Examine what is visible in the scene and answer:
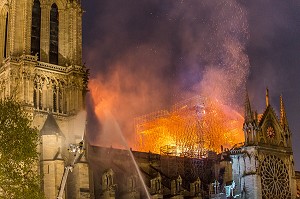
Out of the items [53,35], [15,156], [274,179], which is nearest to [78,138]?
[53,35]

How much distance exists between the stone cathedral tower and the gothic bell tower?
2162cm

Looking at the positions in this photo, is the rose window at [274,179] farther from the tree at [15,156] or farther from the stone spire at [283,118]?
the tree at [15,156]

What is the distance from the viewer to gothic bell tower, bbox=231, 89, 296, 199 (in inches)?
3027

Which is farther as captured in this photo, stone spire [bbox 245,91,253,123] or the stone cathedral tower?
stone spire [bbox 245,91,253,123]

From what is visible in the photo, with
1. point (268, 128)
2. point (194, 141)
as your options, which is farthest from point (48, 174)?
point (194, 141)

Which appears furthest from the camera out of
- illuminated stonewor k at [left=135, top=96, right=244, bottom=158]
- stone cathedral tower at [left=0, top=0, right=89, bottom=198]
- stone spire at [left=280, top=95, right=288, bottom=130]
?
illuminated stonewor k at [left=135, top=96, right=244, bottom=158]

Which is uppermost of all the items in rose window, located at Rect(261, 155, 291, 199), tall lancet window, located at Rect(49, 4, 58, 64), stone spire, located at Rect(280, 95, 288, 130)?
tall lancet window, located at Rect(49, 4, 58, 64)

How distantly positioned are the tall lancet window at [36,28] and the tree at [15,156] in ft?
73.0

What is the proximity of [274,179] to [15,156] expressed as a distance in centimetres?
4208

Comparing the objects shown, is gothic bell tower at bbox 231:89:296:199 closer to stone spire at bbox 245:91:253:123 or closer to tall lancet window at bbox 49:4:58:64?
stone spire at bbox 245:91:253:123

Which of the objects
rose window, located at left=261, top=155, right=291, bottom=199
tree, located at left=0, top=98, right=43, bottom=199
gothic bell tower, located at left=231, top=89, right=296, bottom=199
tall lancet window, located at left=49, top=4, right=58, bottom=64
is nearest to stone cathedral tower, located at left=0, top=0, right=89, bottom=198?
tall lancet window, located at left=49, top=4, right=58, bottom=64

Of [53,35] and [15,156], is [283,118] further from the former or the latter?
[15,156]

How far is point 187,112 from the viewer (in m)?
105

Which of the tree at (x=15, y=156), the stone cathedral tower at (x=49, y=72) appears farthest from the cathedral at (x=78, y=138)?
the tree at (x=15, y=156)
